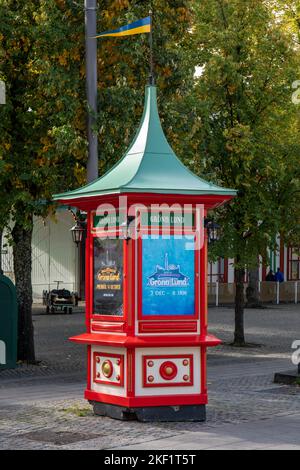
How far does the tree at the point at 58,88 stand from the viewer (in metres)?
17.6

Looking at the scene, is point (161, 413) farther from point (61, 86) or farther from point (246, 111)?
point (246, 111)

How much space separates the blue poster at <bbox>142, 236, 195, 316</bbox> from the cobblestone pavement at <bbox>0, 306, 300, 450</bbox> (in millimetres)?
1472

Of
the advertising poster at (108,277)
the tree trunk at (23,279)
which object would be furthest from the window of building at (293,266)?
the advertising poster at (108,277)

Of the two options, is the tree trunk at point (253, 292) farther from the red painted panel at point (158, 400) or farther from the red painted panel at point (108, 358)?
the red painted panel at point (158, 400)

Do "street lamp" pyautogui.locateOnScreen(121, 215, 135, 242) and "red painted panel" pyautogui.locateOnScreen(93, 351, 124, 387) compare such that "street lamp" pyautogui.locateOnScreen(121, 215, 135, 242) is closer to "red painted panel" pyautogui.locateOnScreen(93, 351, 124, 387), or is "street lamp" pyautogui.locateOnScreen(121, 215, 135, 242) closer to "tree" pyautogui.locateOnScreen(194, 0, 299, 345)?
"red painted panel" pyautogui.locateOnScreen(93, 351, 124, 387)

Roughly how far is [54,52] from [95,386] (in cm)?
749

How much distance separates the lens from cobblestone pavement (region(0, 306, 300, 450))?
1091 centimetres

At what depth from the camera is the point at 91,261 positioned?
13250mm

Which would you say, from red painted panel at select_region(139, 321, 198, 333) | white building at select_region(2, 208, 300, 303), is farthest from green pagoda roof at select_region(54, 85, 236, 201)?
white building at select_region(2, 208, 300, 303)

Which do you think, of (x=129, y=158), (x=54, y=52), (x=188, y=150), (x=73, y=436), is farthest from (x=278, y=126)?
(x=73, y=436)

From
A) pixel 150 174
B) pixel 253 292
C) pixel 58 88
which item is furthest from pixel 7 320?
pixel 253 292

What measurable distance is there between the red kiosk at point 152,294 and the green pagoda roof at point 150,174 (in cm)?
2

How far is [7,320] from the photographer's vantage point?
59.5 ft
